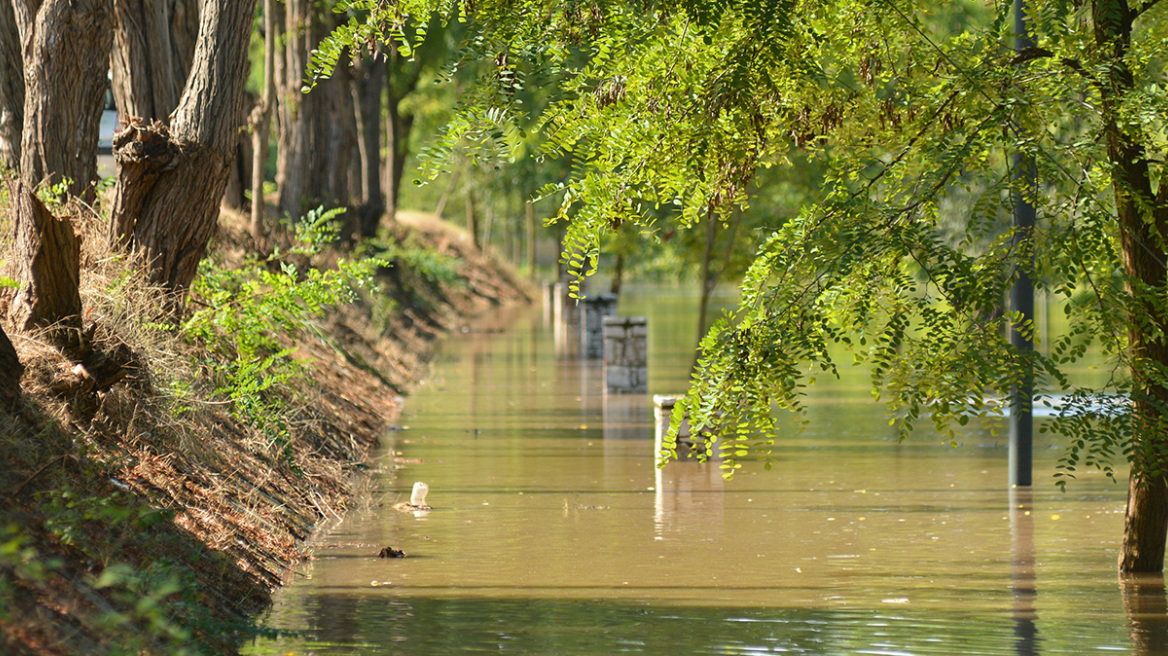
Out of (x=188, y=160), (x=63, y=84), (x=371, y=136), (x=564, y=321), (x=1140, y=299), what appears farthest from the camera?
(x=564, y=321)

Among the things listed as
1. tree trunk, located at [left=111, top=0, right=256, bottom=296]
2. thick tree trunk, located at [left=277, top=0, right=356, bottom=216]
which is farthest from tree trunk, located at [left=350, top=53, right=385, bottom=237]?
tree trunk, located at [left=111, top=0, right=256, bottom=296]

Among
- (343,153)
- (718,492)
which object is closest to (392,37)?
(718,492)

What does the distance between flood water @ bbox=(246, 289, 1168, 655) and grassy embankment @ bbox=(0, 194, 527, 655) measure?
46cm

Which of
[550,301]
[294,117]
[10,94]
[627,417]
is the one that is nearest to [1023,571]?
[627,417]

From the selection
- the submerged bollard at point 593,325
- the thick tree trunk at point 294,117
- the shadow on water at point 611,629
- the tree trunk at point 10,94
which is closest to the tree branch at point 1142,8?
the shadow on water at point 611,629

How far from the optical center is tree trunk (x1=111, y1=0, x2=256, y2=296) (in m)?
11.1

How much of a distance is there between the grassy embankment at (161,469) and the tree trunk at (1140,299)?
4.94 meters

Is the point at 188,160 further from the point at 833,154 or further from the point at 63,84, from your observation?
the point at 833,154

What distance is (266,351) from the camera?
13.9m

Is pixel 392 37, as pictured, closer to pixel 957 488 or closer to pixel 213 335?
pixel 213 335

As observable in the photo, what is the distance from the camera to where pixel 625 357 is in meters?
20.6

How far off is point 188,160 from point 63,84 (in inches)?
72.2

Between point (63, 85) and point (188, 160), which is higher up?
point (63, 85)

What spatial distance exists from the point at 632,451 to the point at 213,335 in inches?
206
